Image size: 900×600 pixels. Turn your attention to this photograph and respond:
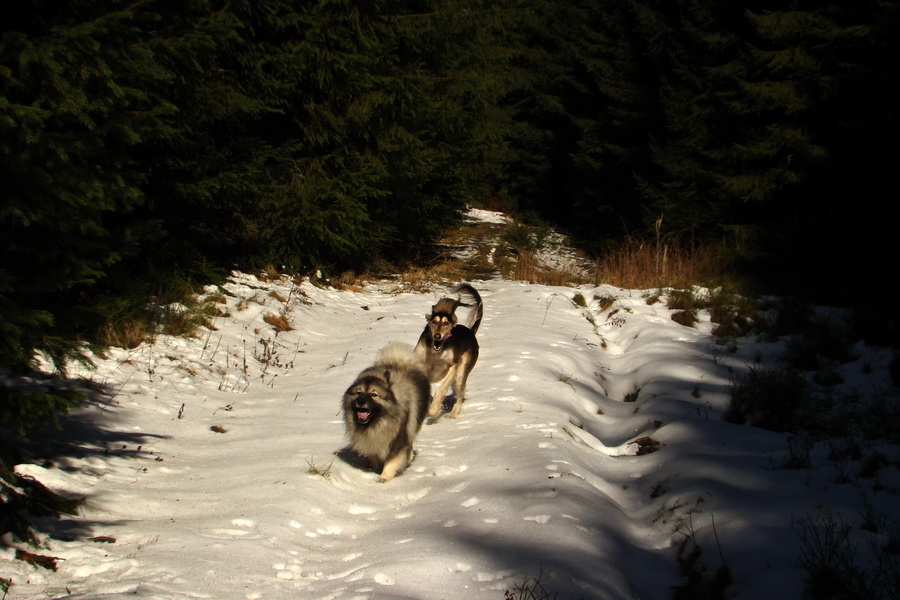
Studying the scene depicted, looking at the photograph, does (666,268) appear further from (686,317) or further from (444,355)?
(444,355)

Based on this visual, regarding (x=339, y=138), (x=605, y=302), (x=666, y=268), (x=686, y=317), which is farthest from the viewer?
(x=666, y=268)

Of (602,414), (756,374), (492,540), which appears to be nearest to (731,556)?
(492,540)

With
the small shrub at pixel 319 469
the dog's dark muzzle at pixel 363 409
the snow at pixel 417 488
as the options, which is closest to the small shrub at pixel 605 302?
the snow at pixel 417 488

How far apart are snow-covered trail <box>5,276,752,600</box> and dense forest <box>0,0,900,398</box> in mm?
1095

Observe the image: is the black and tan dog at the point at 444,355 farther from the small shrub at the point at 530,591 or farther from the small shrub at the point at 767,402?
the small shrub at the point at 530,591

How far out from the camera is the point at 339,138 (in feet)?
38.7

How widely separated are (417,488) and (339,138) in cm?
842

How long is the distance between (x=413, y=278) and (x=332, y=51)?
232 inches

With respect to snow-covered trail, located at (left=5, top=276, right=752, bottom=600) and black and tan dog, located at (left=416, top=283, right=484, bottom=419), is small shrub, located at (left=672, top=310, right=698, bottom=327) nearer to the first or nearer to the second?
snow-covered trail, located at (left=5, top=276, right=752, bottom=600)

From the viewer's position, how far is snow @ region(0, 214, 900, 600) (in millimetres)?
3314

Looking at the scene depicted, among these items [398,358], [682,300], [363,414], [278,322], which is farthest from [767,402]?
[278,322]

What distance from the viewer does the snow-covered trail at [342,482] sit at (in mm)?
3328

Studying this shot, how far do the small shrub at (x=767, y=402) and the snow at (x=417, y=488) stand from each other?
0.28 metres

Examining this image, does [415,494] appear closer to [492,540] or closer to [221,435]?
[492,540]
